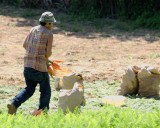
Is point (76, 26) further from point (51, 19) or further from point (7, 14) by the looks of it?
point (51, 19)

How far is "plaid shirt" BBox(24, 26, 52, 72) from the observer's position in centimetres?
670

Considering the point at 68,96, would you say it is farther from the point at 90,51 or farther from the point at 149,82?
the point at 90,51

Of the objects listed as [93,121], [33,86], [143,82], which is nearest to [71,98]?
[33,86]

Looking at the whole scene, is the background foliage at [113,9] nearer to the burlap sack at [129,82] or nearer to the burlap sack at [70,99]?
the burlap sack at [129,82]

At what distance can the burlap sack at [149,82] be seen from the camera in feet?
26.4

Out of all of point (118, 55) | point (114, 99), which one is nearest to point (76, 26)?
point (118, 55)

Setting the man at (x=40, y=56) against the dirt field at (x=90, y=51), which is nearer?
the man at (x=40, y=56)

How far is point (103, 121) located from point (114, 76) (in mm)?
5153

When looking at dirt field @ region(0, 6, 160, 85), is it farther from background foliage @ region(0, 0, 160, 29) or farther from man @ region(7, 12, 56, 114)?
man @ region(7, 12, 56, 114)

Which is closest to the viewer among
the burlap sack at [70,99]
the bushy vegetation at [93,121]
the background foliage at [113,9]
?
the bushy vegetation at [93,121]

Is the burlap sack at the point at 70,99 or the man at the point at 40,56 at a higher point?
the man at the point at 40,56

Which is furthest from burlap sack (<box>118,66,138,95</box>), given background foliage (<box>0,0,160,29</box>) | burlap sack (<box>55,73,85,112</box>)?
background foliage (<box>0,0,160,29</box>)

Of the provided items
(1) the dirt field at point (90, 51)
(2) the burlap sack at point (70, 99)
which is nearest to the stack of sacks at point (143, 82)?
(2) the burlap sack at point (70, 99)

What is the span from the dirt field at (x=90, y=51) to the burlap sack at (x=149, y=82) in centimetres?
164
